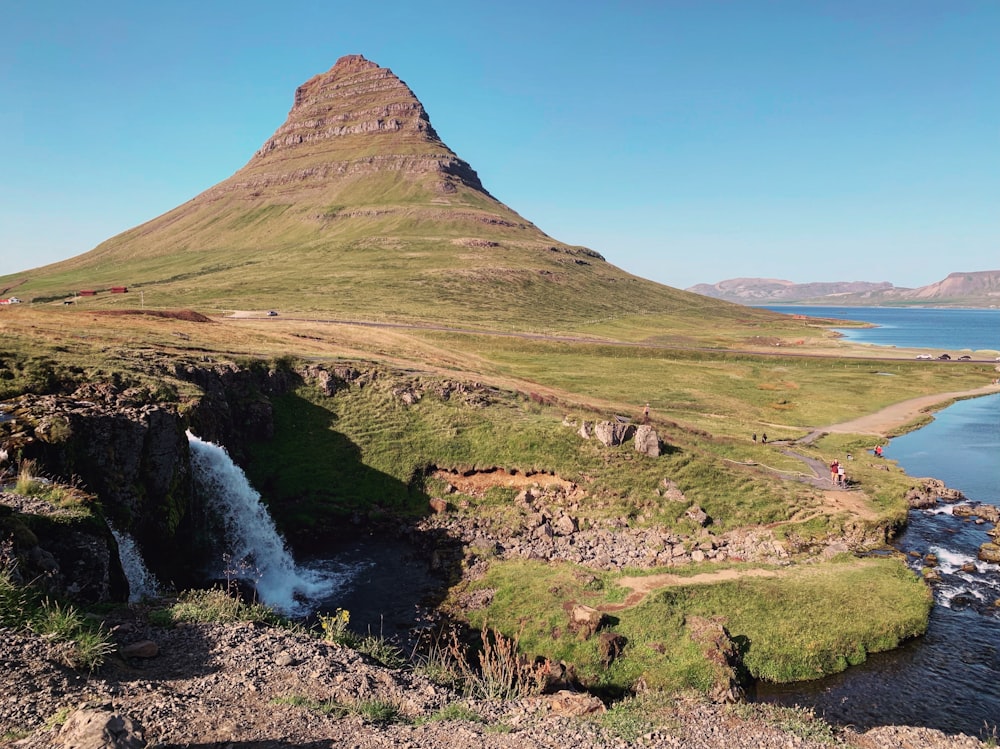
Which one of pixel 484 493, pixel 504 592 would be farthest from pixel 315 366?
pixel 504 592

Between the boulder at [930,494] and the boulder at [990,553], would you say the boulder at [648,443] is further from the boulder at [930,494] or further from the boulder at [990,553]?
the boulder at [990,553]

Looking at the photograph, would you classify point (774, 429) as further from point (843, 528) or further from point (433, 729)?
point (433, 729)

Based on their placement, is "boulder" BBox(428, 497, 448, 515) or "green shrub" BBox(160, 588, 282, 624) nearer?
"green shrub" BBox(160, 588, 282, 624)

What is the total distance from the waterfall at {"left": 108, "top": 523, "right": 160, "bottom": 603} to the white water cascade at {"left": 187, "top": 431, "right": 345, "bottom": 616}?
25.4ft

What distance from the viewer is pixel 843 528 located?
40031 mm

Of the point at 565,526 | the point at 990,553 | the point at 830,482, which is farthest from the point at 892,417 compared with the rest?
the point at 565,526

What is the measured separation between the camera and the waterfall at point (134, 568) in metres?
23.4

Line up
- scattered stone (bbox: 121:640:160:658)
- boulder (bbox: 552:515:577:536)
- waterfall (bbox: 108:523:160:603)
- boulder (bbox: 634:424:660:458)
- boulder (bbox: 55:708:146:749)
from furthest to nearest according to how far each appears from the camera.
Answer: boulder (bbox: 634:424:660:458) → boulder (bbox: 552:515:577:536) → waterfall (bbox: 108:523:160:603) → scattered stone (bbox: 121:640:160:658) → boulder (bbox: 55:708:146:749)

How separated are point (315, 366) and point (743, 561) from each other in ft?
144

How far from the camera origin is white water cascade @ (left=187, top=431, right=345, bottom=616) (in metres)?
33.1

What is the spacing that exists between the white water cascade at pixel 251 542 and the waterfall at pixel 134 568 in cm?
774

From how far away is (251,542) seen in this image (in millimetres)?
35969

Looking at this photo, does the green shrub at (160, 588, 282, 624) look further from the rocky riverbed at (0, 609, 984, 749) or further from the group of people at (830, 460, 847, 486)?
the group of people at (830, 460, 847, 486)

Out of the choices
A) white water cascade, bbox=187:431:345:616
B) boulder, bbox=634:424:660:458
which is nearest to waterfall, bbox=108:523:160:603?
white water cascade, bbox=187:431:345:616
